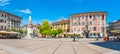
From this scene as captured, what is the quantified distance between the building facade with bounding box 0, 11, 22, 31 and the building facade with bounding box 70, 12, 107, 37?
1230 inches

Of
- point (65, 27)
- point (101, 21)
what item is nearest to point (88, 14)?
point (101, 21)

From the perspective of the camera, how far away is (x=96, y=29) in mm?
87500

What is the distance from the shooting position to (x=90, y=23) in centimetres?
8950

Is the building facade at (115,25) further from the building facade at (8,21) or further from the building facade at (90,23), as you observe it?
the building facade at (8,21)

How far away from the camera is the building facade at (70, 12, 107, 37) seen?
8619 centimetres

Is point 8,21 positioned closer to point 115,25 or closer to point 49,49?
point 115,25

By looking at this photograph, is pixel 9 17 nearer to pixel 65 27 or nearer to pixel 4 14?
pixel 4 14

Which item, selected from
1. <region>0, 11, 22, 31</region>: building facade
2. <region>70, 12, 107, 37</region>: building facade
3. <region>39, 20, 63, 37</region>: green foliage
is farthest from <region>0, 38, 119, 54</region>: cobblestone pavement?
<region>0, 11, 22, 31</region>: building facade

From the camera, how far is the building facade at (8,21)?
90562 mm

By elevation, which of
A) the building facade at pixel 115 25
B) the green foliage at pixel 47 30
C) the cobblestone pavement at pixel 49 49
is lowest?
the cobblestone pavement at pixel 49 49

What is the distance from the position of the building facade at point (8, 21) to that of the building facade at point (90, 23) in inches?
1230

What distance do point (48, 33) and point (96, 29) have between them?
22.7 meters

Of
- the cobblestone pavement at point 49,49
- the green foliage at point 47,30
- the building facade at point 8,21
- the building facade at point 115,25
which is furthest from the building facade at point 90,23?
the cobblestone pavement at point 49,49

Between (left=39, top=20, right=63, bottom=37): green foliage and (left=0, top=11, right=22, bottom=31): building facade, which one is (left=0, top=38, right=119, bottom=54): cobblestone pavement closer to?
(left=39, top=20, right=63, bottom=37): green foliage
